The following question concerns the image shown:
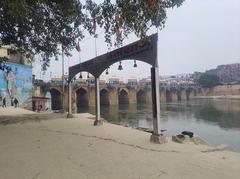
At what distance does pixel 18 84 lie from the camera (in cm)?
3497

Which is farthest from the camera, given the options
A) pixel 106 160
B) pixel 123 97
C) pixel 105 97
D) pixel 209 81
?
pixel 209 81

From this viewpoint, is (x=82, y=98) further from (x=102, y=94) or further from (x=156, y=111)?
(x=156, y=111)

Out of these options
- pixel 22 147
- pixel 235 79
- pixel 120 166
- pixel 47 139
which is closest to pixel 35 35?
pixel 47 139

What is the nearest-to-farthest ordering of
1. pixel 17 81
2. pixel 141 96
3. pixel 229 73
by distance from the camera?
pixel 17 81 < pixel 141 96 < pixel 229 73

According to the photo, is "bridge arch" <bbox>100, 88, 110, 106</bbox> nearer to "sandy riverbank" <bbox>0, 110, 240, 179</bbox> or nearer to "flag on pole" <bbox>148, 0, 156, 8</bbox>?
"sandy riverbank" <bbox>0, 110, 240, 179</bbox>

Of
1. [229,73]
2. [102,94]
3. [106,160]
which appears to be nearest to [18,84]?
[106,160]

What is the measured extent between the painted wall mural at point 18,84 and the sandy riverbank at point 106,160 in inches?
952

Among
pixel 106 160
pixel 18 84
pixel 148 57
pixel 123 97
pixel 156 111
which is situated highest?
pixel 18 84

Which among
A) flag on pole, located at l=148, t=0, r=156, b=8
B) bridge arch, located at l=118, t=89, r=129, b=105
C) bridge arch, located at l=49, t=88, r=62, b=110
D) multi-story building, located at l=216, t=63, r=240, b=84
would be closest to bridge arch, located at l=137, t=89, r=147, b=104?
bridge arch, located at l=118, t=89, r=129, b=105

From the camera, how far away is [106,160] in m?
7.18

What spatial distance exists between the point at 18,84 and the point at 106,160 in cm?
3025

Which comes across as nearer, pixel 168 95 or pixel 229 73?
pixel 168 95

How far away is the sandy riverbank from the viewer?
603cm

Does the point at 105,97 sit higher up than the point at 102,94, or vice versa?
the point at 102,94
